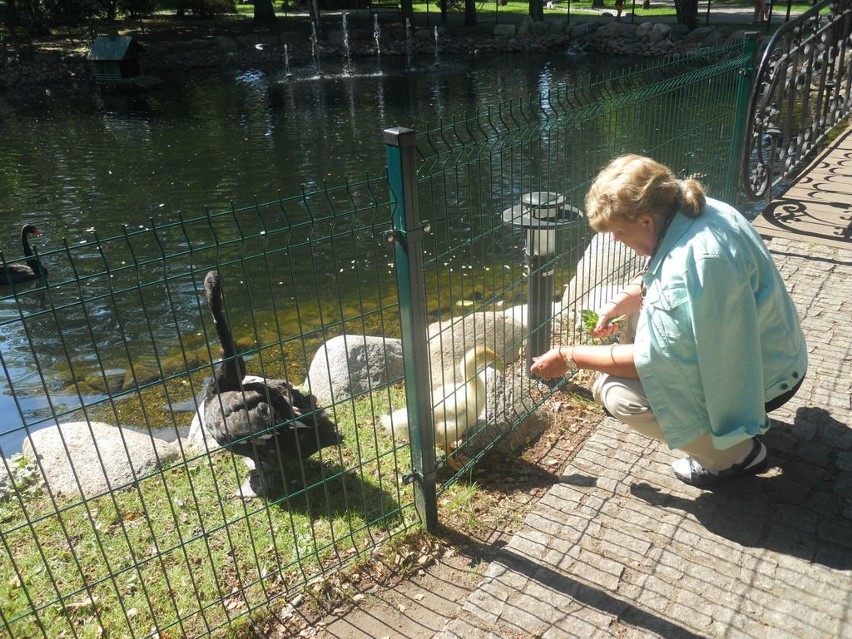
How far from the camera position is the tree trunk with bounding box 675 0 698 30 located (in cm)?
2590

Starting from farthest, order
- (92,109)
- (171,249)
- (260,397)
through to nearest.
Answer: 1. (92,109)
2. (171,249)
3. (260,397)

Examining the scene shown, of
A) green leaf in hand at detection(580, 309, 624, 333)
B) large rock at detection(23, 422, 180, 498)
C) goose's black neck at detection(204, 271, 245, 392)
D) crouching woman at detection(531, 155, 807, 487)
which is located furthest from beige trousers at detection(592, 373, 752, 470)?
large rock at detection(23, 422, 180, 498)

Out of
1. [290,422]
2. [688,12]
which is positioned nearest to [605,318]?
[290,422]

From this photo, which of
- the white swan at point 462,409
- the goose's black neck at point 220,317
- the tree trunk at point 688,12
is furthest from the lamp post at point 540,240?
the tree trunk at point 688,12

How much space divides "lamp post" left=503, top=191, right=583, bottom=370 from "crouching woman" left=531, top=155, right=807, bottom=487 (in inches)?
41.9

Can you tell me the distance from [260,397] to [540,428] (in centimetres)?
163

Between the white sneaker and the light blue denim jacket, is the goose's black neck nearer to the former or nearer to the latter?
the light blue denim jacket

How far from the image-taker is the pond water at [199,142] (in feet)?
38.1

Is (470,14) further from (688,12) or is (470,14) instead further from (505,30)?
(688,12)

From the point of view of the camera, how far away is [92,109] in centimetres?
2130

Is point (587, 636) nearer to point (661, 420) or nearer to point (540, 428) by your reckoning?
point (661, 420)

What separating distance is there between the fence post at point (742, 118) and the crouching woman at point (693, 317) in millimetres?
3675

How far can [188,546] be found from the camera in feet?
12.4

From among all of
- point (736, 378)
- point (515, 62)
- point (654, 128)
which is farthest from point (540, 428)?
point (515, 62)
